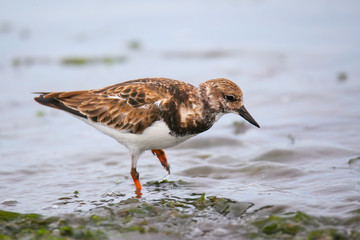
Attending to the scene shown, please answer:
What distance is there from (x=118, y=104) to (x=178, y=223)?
1.75 m

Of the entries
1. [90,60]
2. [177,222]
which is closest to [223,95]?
[177,222]

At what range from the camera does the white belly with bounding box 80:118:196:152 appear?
524 cm

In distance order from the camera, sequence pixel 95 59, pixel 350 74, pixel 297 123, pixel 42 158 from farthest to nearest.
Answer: pixel 95 59
pixel 350 74
pixel 297 123
pixel 42 158

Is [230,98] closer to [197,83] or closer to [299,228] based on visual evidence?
[299,228]

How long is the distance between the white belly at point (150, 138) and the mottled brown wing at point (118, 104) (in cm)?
6

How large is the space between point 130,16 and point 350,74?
837cm

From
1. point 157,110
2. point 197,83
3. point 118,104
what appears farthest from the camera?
point 197,83

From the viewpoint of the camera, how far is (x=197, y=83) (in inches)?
406

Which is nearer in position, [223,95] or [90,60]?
[223,95]

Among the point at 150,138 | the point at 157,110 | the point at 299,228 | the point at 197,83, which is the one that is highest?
the point at 197,83

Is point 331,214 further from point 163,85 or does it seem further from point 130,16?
point 130,16

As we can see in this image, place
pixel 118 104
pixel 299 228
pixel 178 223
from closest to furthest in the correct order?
pixel 299 228
pixel 178 223
pixel 118 104

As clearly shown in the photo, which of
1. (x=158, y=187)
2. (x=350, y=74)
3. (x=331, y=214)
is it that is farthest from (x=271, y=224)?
(x=350, y=74)

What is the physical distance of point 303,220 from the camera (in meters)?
4.27
